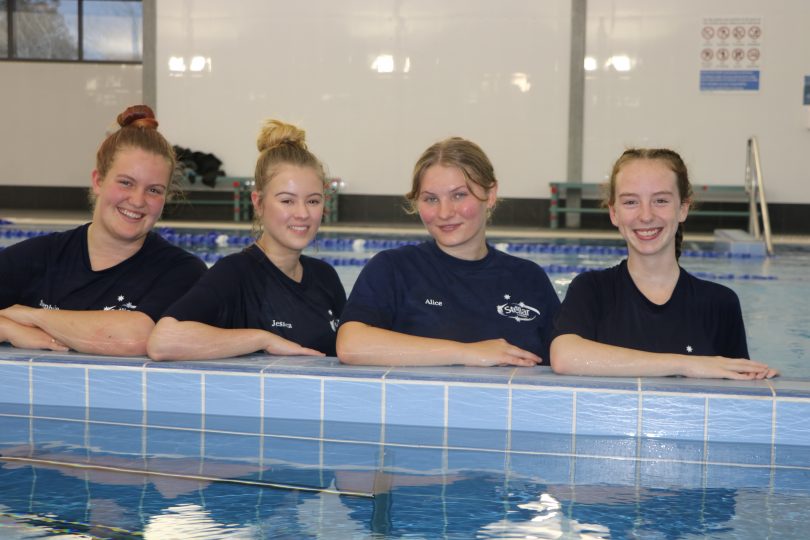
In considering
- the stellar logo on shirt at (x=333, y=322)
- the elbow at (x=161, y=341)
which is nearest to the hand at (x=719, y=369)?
the stellar logo on shirt at (x=333, y=322)

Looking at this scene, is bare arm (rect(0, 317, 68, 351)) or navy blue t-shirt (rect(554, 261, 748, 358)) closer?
navy blue t-shirt (rect(554, 261, 748, 358))

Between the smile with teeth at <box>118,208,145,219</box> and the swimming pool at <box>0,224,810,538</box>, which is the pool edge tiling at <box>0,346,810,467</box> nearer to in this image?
the swimming pool at <box>0,224,810,538</box>

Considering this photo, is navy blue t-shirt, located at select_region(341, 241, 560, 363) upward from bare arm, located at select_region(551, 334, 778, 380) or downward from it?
upward

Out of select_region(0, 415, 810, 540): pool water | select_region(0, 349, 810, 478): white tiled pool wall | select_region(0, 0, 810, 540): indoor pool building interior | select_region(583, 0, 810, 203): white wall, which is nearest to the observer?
select_region(0, 415, 810, 540): pool water

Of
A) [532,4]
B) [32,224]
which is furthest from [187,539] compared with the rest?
[532,4]

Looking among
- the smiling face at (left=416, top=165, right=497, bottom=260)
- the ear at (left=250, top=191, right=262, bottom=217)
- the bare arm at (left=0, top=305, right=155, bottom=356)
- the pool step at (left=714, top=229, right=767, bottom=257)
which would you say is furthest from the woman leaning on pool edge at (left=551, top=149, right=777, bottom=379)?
the pool step at (left=714, top=229, right=767, bottom=257)

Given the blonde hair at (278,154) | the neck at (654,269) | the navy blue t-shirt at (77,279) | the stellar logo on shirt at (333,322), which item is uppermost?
the blonde hair at (278,154)

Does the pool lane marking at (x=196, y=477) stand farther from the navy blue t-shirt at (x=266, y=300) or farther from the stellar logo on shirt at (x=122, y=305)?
the stellar logo on shirt at (x=122, y=305)

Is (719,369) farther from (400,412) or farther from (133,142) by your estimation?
(133,142)

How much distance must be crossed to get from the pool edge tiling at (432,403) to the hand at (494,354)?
0.04m

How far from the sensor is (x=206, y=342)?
313 centimetres

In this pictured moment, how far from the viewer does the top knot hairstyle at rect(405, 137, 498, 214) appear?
314 centimetres

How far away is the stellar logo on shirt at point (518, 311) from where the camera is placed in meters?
3.21

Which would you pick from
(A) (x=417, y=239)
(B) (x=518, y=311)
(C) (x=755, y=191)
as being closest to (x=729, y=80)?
(C) (x=755, y=191)
